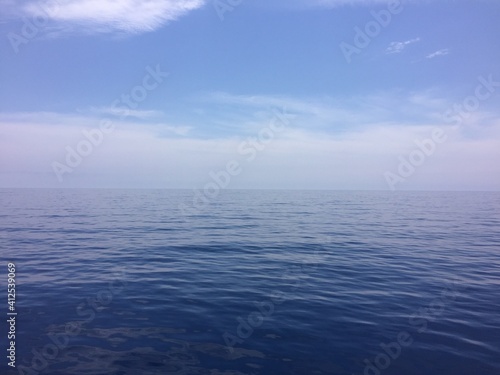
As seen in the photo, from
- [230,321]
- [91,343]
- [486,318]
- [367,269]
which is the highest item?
[367,269]

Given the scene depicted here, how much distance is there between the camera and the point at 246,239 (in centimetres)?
2523

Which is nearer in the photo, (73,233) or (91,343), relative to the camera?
(91,343)

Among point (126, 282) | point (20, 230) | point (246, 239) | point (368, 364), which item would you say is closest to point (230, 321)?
point (368, 364)

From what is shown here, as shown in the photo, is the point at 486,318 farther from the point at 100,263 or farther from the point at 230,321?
the point at 100,263

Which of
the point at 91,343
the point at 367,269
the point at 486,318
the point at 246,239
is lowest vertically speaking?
the point at 91,343

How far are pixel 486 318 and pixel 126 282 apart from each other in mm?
14613

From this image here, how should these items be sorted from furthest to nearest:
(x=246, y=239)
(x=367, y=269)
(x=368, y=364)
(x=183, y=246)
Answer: (x=246, y=239) → (x=183, y=246) → (x=367, y=269) → (x=368, y=364)

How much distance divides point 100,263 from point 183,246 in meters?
6.22

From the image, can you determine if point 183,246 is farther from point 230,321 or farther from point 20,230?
point 20,230

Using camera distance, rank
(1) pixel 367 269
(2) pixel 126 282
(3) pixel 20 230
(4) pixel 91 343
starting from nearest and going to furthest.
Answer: (4) pixel 91 343 < (2) pixel 126 282 < (1) pixel 367 269 < (3) pixel 20 230

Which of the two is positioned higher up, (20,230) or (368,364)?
(20,230)

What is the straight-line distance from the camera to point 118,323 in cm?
996

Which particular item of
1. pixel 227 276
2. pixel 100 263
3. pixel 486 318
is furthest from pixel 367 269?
pixel 100 263


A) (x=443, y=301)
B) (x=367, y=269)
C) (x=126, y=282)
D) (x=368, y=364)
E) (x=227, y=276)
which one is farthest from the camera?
(x=367, y=269)
